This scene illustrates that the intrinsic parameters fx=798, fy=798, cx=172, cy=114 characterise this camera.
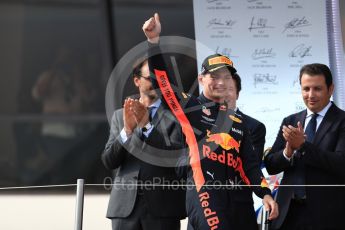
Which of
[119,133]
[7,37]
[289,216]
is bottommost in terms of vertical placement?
[289,216]

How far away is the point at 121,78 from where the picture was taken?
607cm

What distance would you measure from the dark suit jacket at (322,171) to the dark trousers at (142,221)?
56 centimetres

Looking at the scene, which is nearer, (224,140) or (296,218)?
(224,140)

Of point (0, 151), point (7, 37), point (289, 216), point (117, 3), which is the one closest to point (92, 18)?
point (117, 3)

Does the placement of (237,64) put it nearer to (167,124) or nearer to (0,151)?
(167,124)

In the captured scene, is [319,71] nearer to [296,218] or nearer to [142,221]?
[296,218]

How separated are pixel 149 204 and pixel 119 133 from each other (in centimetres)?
41

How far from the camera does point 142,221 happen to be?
13.4 feet

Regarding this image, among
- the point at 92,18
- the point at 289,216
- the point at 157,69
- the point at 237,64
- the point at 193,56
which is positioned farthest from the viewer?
the point at 92,18

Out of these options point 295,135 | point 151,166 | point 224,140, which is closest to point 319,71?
point 295,135

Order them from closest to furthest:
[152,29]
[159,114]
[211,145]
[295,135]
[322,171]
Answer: [152,29] < [211,145] < [295,135] < [322,171] < [159,114]

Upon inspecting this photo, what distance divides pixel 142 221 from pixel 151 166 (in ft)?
0.94

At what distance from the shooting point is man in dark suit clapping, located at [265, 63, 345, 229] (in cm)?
398

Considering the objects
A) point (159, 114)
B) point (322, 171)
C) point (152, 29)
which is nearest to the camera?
point (152, 29)
